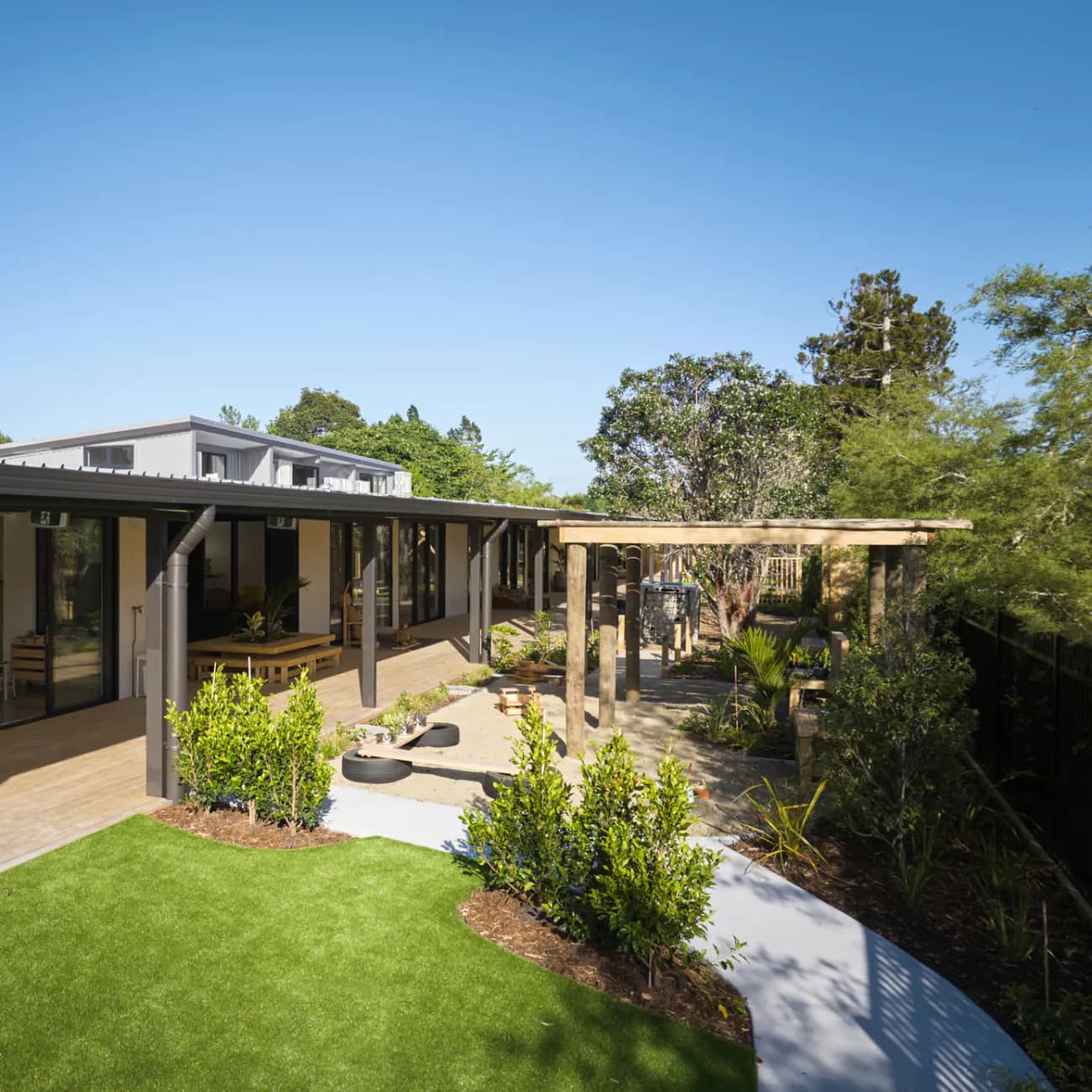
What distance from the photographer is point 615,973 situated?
4090 mm

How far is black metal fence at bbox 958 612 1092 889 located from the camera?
5016mm

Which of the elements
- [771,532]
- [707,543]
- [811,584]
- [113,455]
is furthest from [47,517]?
[811,584]

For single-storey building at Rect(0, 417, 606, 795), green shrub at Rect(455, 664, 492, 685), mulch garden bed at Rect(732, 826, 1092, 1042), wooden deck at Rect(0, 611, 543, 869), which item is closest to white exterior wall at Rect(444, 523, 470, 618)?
single-storey building at Rect(0, 417, 606, 795)

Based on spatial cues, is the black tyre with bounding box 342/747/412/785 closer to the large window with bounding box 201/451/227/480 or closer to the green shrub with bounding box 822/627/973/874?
the green shrub with bounding box 822/627/973/874

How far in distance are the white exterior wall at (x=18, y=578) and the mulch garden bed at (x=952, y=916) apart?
805cm

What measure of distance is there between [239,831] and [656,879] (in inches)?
133

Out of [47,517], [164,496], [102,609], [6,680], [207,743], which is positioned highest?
[164,496]

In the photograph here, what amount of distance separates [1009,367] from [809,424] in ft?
20.6

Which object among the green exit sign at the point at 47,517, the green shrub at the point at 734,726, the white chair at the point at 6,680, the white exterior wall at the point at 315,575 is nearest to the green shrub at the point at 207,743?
the green exit sign at the point at 47,517

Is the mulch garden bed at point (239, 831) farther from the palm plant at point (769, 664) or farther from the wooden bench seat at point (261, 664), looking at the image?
the palm plant at point (769, 664)

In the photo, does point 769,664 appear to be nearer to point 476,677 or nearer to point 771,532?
point 771,532

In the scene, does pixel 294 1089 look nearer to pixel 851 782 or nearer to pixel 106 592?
pixel 851 782

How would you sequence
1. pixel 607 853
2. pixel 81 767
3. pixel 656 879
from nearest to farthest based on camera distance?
pixel 656 879, pixel 607 853, pixel 81 767

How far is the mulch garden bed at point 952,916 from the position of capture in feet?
13.4
